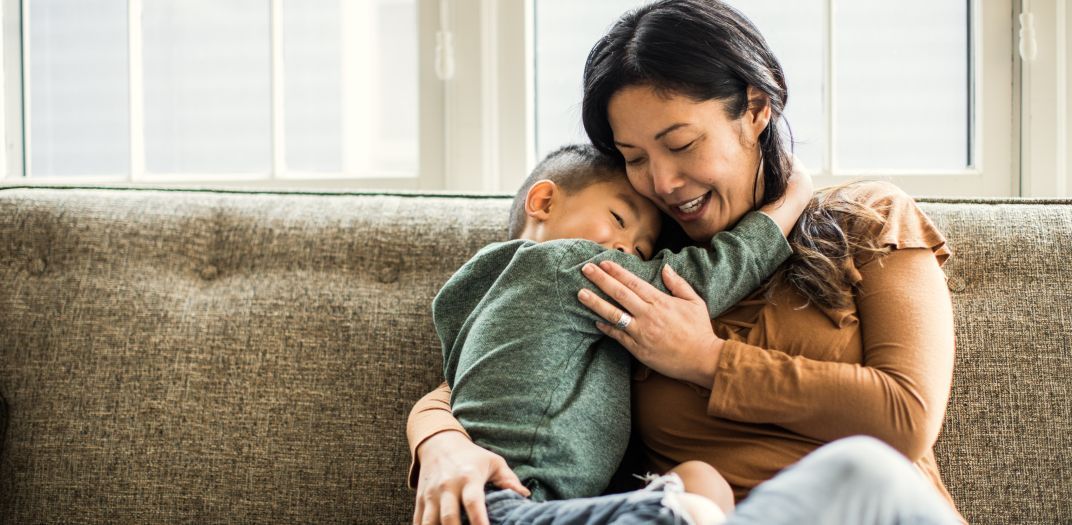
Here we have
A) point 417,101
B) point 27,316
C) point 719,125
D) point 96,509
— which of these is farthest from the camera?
point 417,101

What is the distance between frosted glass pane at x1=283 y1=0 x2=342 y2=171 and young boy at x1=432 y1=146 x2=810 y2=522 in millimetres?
967

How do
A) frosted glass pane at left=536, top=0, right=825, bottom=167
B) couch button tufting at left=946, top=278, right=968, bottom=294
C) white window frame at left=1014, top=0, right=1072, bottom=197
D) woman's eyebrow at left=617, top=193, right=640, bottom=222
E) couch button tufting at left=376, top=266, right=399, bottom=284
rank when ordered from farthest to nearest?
frosted glass pane at left=536, top=0, right=825, bottom=167, white window frame at left=1014, top=0, right=1072, bottom=197, couch button tufting at left=376, top=266, right=399, bottom=284, couch button tufting at left=946, top=278, right=968, bottom=294, woman's eyebrow at left=617, top=193, right=640, bottom=222

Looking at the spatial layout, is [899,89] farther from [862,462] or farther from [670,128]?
[862,462]

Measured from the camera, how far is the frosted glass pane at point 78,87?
219cm

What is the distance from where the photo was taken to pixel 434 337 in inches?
55.3

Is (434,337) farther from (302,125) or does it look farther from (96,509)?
(302,125)

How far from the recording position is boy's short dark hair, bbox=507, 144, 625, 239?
1.28 metres

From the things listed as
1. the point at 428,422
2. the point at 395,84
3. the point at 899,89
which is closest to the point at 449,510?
the point at 428,422

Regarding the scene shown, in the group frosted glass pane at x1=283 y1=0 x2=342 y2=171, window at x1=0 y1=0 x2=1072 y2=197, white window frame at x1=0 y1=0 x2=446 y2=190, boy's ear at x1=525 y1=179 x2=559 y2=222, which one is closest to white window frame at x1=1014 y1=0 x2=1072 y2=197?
window at x1=0 y1=0 x2=1072 y2=197

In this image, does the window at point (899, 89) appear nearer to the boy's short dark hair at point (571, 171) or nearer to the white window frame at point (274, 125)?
the white window frame at point (274, 125)

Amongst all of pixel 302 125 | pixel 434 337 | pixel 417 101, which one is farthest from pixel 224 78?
pixel 434 337

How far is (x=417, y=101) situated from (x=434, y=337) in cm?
82

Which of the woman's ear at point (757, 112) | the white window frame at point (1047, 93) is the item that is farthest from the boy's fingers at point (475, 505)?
the white window frame at point (1047, 93)

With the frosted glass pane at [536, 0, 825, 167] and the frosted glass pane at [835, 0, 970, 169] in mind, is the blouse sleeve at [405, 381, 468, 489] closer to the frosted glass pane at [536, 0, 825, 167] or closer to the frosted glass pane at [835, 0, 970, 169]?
the frosted glass pane at [536, 0, 825, 167]
